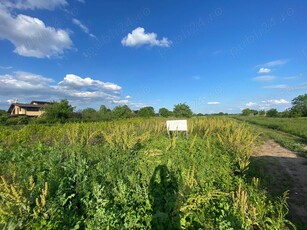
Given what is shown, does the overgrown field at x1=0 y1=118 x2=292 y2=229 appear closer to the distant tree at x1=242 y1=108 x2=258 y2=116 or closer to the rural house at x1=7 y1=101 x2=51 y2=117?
the rural house at x1=7 y1=101 x2=51 y2=117

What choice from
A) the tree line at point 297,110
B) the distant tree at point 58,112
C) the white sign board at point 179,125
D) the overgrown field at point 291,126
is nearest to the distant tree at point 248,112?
the tree line at point 297,110

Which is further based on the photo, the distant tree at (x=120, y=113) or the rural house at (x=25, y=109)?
the rural house at (x=25, y=109)

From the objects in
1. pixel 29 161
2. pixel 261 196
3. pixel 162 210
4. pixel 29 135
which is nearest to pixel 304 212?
pixel 261 196

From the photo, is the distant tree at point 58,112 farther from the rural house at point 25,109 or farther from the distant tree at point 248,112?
the distant tree at point 248,112

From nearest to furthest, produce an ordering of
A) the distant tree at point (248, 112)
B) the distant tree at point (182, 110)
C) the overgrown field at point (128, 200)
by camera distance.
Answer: the overgrown field at point (128, 200) < the distant tree at point (182, 110) < the distant tree at point (248, 112)

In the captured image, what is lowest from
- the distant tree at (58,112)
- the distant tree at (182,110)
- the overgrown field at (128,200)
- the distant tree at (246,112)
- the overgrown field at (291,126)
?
the overgrown field at (128,200)

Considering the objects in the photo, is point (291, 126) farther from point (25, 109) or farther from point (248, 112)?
point (248, 112)

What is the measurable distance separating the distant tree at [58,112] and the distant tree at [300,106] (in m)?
67.5

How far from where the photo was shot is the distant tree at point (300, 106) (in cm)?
6366

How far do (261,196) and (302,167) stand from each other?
12.9 feet

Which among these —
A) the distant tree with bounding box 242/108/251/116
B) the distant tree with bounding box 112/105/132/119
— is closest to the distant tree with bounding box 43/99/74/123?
the distant tree with bounding box 112/105/132/119

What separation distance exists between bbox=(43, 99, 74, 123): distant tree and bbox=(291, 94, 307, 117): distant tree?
67.5 m

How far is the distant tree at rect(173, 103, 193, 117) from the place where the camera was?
5222 cm

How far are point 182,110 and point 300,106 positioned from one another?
4838 centimetres
